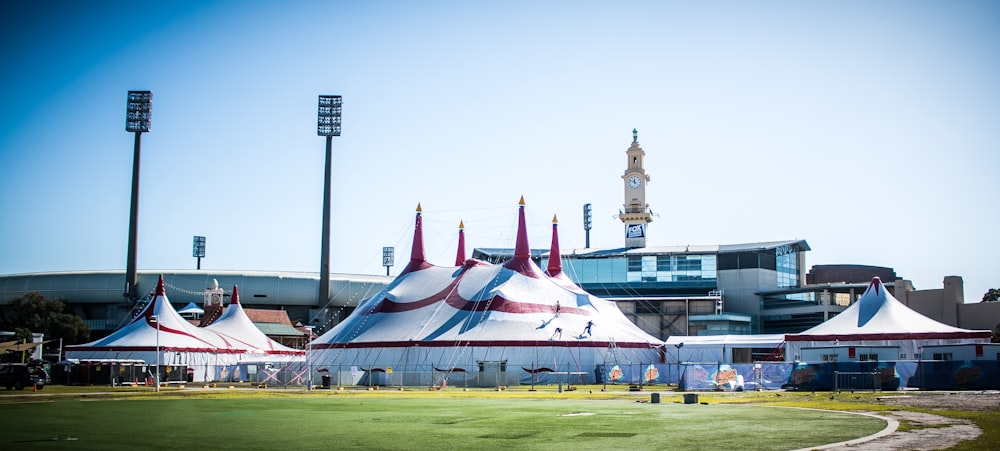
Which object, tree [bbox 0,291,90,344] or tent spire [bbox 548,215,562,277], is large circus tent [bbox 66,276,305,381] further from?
tree [bbox 0,291,90,344]

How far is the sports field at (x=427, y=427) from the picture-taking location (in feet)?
54.2

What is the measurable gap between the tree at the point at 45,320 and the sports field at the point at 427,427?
75.9m

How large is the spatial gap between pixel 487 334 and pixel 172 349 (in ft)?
76.7

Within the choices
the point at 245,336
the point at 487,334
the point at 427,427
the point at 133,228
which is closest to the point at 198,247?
the point at 133,228

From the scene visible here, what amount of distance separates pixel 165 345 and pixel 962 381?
5062cm

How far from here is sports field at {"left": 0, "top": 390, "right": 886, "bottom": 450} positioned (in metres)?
16.5

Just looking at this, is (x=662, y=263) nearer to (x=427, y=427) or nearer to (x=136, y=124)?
(x=136, y=124)

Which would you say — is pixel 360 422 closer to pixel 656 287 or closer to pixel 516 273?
pixel 516 273

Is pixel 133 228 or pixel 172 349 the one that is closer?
pixel 172 349

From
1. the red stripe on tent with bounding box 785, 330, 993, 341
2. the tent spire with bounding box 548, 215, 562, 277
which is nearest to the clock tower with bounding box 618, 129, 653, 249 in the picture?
the tent spire with bounding box 548, 215, 562, 277

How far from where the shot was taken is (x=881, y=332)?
50.1 m

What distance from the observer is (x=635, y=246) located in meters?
103

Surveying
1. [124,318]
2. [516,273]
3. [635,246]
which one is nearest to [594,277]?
[635,246]

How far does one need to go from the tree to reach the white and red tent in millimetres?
76968
